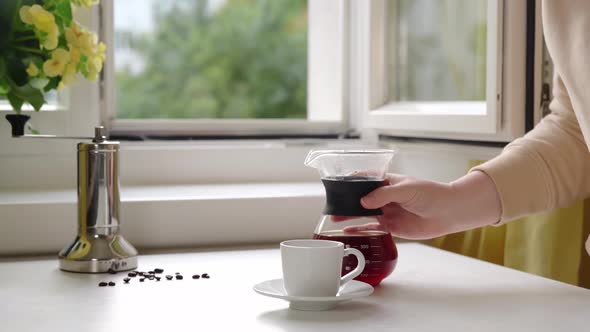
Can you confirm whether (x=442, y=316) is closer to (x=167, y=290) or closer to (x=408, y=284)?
(x=408, y=284)

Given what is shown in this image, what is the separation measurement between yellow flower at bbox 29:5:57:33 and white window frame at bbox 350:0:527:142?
742mm

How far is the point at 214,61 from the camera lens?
13.6 m

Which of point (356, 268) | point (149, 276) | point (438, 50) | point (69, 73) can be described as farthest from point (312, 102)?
point (356, 268)

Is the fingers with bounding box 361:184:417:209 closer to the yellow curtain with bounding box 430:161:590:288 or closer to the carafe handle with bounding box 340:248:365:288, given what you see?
the carafe handle with bounding box 340:248:365:288

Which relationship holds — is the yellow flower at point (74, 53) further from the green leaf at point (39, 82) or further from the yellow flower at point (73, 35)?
the green leaf at point (39, 82)

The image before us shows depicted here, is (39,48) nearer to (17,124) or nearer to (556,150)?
(17,124)

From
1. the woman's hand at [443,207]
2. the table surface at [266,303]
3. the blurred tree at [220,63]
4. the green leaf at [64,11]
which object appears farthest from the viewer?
the blurred tree at [220,63]

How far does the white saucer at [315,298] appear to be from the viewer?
0.93m

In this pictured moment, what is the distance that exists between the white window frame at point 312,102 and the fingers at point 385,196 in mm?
902

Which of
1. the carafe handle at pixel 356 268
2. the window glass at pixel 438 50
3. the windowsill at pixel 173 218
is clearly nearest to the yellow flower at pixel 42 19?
the windowsill at pixel 173 218

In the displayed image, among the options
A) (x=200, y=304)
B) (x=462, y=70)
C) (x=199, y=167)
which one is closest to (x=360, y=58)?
(x=462, y=70)

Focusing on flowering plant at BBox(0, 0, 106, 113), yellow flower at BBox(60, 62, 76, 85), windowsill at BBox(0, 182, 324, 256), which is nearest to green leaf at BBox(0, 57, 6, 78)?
flowering plant at BBox(0, 0, 106, 113)

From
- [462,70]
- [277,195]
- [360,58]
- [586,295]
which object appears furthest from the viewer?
[360,58]

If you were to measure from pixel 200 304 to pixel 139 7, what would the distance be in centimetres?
1282
